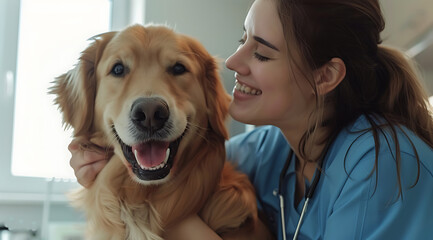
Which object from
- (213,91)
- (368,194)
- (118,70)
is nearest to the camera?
(368,194)

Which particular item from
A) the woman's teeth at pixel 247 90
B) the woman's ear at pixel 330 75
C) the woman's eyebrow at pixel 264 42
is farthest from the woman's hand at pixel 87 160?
the woman's ear at pixel 330 75

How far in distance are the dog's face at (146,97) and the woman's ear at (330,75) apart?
0.33 m

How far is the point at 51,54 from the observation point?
2207 millimetres

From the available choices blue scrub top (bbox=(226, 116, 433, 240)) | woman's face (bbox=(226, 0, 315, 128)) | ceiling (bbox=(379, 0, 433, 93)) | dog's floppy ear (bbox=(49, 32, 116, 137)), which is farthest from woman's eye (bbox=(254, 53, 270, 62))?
ceiling (bbox=(379, 0, 433, 93))

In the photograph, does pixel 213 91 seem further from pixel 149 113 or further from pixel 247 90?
pixel 149 113

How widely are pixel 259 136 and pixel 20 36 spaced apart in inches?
51.9

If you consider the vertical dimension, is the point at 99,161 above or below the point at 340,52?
below

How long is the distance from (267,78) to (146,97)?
35 cm

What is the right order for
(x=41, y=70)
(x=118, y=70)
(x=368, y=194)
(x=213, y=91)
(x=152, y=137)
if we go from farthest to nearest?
(x=41, y=70) < (x=213, y=91) < (x=118, y=70) < (x=152, y=137) < (x=368, y=194)

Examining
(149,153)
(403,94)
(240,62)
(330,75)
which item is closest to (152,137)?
(149,153)

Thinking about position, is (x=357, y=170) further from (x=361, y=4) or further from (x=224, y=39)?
(x=224, y=39)

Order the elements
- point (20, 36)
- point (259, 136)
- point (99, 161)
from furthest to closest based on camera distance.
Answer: point (20, 36) < point (259, 136) < point (99, 161)

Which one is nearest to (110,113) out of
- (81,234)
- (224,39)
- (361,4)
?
(81,234)

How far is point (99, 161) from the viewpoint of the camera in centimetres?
132
